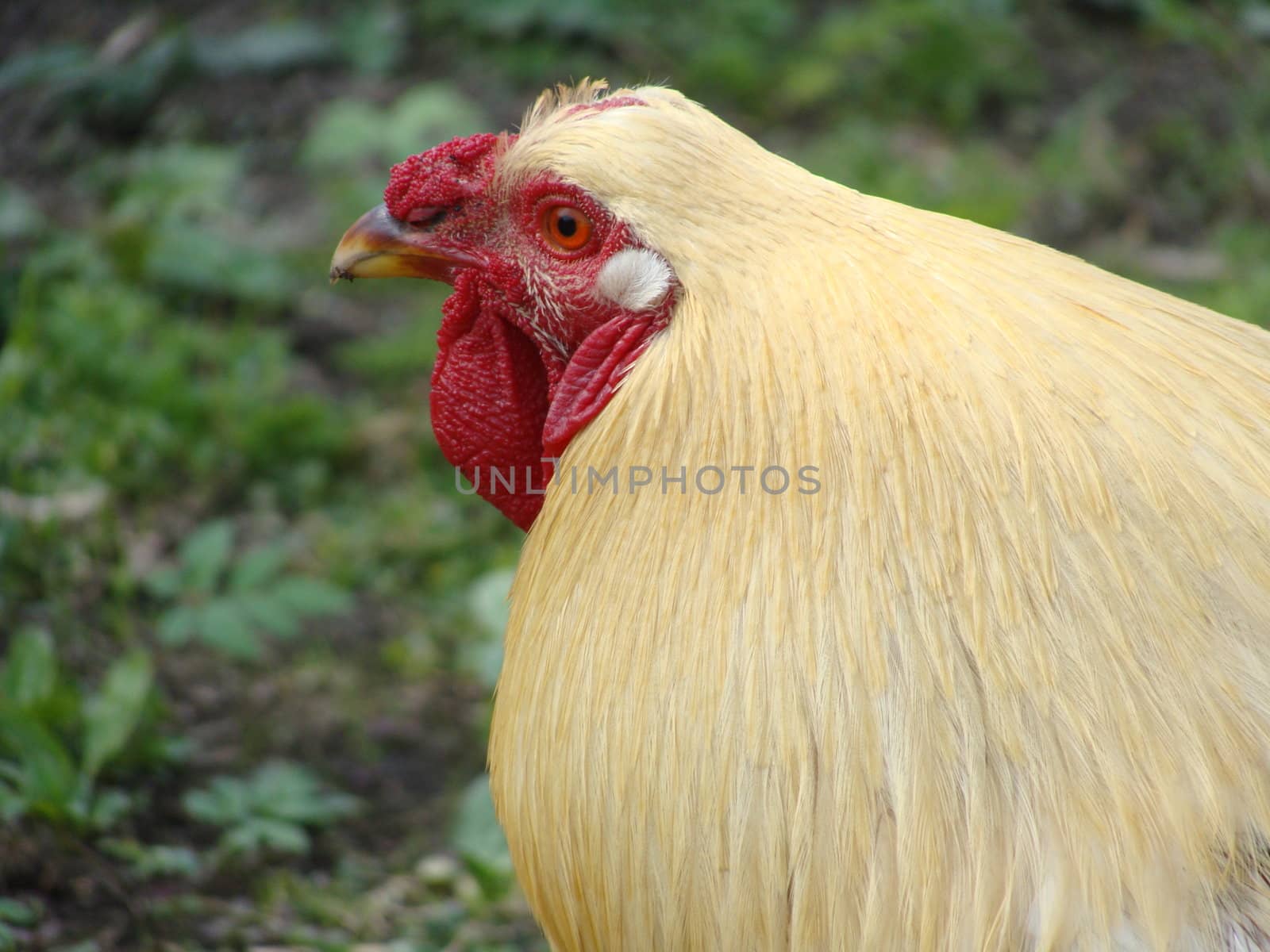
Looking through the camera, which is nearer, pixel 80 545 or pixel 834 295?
pixel 834 295

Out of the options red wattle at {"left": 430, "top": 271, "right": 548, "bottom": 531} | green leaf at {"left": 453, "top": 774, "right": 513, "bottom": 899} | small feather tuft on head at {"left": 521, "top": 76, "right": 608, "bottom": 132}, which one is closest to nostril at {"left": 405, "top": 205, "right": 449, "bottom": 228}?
red wattle at {"left": 430, "top": 271, "right": 548, "bottom": 531}

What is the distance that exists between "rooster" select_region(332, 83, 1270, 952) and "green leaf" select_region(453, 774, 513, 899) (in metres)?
1.18

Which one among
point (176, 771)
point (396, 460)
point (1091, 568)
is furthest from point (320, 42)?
point (1091, 568)

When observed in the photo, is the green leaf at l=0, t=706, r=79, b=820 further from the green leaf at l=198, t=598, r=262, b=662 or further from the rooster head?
the rooster head

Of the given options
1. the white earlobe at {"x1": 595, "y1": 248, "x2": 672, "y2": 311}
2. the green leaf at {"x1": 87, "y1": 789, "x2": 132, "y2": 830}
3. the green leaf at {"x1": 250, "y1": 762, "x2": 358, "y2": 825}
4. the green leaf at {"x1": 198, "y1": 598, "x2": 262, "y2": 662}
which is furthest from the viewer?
the green leaf at {"x1": 198, "y1": 598, "x2": 262, "y2": 662}

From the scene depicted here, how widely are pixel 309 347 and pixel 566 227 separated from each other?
12.4 feet

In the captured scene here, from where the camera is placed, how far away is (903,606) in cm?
180

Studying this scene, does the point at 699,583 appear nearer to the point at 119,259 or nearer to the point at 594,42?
the point at 119,259

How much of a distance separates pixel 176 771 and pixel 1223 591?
305 centimetres

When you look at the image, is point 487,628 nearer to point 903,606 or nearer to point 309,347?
point 309,347

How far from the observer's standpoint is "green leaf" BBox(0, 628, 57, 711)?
3.32 meters

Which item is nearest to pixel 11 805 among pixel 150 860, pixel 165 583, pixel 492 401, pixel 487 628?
pixel 150 860

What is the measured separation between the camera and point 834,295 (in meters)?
1.92

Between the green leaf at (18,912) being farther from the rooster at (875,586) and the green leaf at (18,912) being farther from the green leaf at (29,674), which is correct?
the rooster at (875,586)
